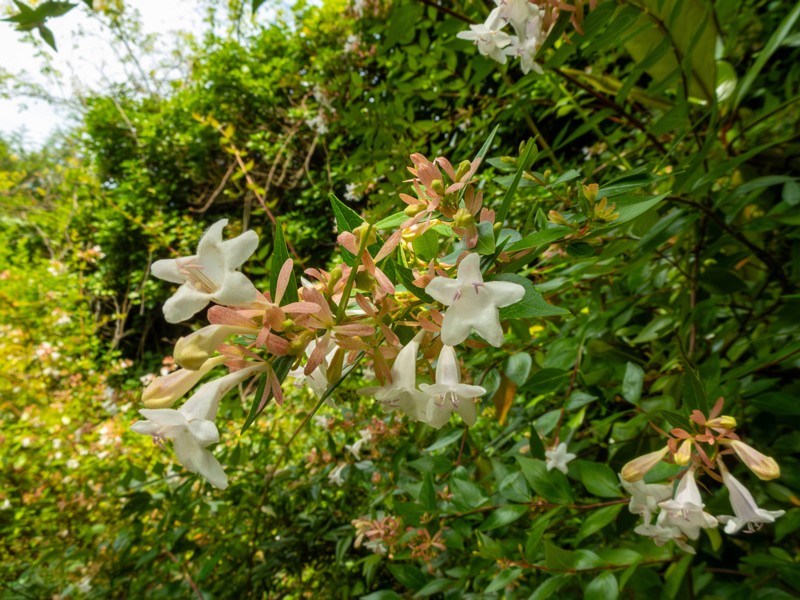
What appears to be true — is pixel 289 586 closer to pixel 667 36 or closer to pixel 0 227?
pixel 667 36

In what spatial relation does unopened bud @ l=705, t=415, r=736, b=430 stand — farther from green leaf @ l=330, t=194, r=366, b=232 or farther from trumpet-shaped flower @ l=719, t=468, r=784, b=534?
green leaf @ l=330, t=194, r=366, b=232

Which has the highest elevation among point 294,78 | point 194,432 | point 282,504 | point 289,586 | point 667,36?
point 294,78

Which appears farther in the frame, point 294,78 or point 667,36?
point 294,78

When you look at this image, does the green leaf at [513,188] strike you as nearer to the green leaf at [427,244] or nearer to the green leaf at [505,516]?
the green leaf at [427,244]

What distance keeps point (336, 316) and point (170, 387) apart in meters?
0.14

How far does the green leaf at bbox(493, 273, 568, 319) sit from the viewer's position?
0.33 metres

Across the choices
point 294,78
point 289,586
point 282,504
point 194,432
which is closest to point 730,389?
point 194,432

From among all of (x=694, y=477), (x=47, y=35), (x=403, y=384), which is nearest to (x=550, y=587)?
(x=694, y=477)

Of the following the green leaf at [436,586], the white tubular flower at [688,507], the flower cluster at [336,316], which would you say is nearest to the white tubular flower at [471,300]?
the flower cluster at [336,316]

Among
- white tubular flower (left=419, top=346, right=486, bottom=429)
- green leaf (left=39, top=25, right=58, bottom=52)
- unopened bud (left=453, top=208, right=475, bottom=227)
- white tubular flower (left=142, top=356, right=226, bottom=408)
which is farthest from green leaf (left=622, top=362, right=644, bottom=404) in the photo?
green leaf (left=39, top=25, right=58, bottom=52)

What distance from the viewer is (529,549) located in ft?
2.28

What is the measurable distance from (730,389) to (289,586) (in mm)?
1624

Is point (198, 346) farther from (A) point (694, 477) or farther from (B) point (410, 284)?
(A) point (694, 477)

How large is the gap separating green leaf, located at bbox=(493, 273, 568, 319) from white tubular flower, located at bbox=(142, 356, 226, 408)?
228 mm
